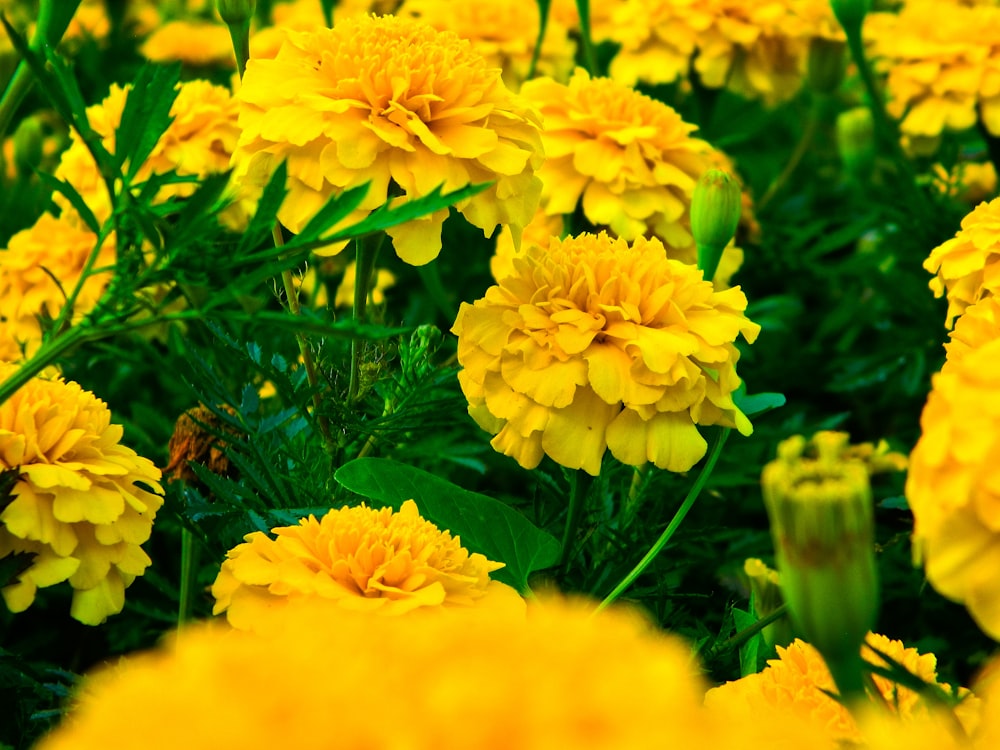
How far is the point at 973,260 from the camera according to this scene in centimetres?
82

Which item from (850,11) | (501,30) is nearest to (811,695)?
(850,11)

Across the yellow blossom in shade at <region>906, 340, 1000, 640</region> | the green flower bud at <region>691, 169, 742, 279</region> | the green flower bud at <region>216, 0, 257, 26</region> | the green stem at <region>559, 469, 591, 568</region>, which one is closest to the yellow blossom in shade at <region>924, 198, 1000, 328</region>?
the green flower bud at <region>691, 169, 742, 279</region>

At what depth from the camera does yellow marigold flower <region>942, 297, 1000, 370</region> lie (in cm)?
61

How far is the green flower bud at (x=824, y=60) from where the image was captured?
138 cm

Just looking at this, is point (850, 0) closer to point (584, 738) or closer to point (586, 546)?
point (586, 546)

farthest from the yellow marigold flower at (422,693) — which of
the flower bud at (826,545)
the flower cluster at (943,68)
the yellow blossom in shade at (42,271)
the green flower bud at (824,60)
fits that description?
the green flower bud at (824,60)

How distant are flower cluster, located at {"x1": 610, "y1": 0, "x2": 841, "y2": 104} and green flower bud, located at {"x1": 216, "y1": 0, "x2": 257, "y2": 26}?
501 mm

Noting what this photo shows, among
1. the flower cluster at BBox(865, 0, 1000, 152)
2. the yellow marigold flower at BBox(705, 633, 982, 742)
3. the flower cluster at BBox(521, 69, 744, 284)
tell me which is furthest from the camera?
the flower cluster at BBox(865, 0, 1000, 152)

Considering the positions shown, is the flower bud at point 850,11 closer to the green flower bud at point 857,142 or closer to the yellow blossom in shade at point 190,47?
the green flower bud at point 857,142

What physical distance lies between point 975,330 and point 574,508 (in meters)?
0.25

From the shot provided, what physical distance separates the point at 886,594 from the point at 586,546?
303mm

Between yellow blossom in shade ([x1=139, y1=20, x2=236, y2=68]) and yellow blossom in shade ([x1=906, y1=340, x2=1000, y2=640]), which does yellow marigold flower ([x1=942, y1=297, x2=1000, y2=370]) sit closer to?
yellow blossom in shade ([x1=906, y1=340, x2=1000, y2=640])

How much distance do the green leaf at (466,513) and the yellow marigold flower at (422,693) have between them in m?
0.32

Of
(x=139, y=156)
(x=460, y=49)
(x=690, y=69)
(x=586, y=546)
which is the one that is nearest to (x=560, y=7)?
(x=690, y=69)
